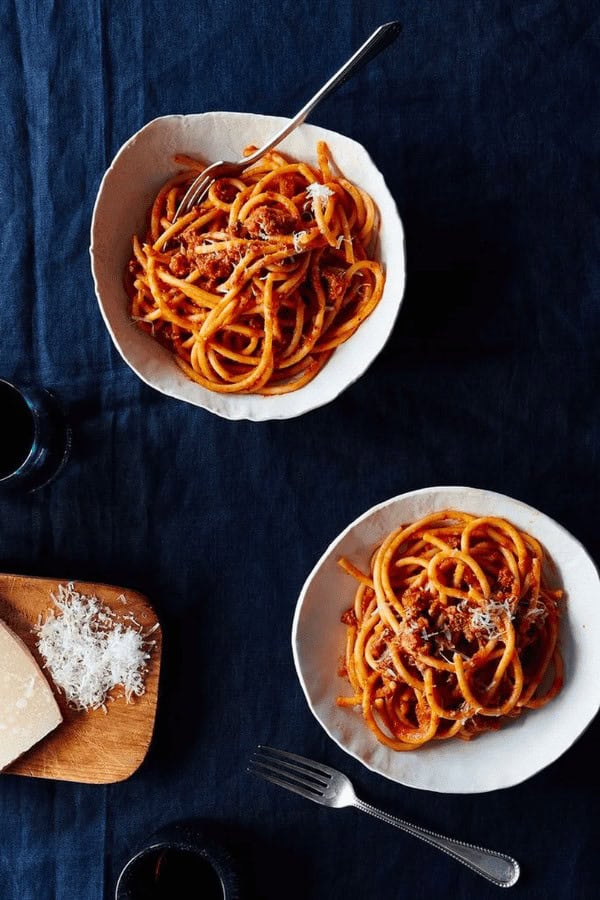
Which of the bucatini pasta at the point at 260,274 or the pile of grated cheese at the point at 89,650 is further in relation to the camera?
the pile of grated cheese at the point at 89,650

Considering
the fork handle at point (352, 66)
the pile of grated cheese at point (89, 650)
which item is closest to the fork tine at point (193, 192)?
the fork handle at point (352, 66)

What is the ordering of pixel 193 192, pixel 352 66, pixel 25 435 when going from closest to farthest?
pixel 352 66 < pixel 193 192 < pixel 25 435

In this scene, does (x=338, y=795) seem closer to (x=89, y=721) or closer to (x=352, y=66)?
(x=89, y=721)

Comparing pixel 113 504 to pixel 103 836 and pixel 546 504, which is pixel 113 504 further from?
pixel 546 504

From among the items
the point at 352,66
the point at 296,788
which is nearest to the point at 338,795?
the point at 296,788

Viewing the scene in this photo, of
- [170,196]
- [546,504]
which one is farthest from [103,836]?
[170,196]

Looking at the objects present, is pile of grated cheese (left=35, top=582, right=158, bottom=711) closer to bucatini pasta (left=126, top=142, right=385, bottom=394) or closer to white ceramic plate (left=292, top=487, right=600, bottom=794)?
white ceramic plate (left=292, top=487, right=600, bottom=794)

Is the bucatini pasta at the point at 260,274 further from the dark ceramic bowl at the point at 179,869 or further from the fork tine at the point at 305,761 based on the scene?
the dark ceramic bowl at the point at 179,869
